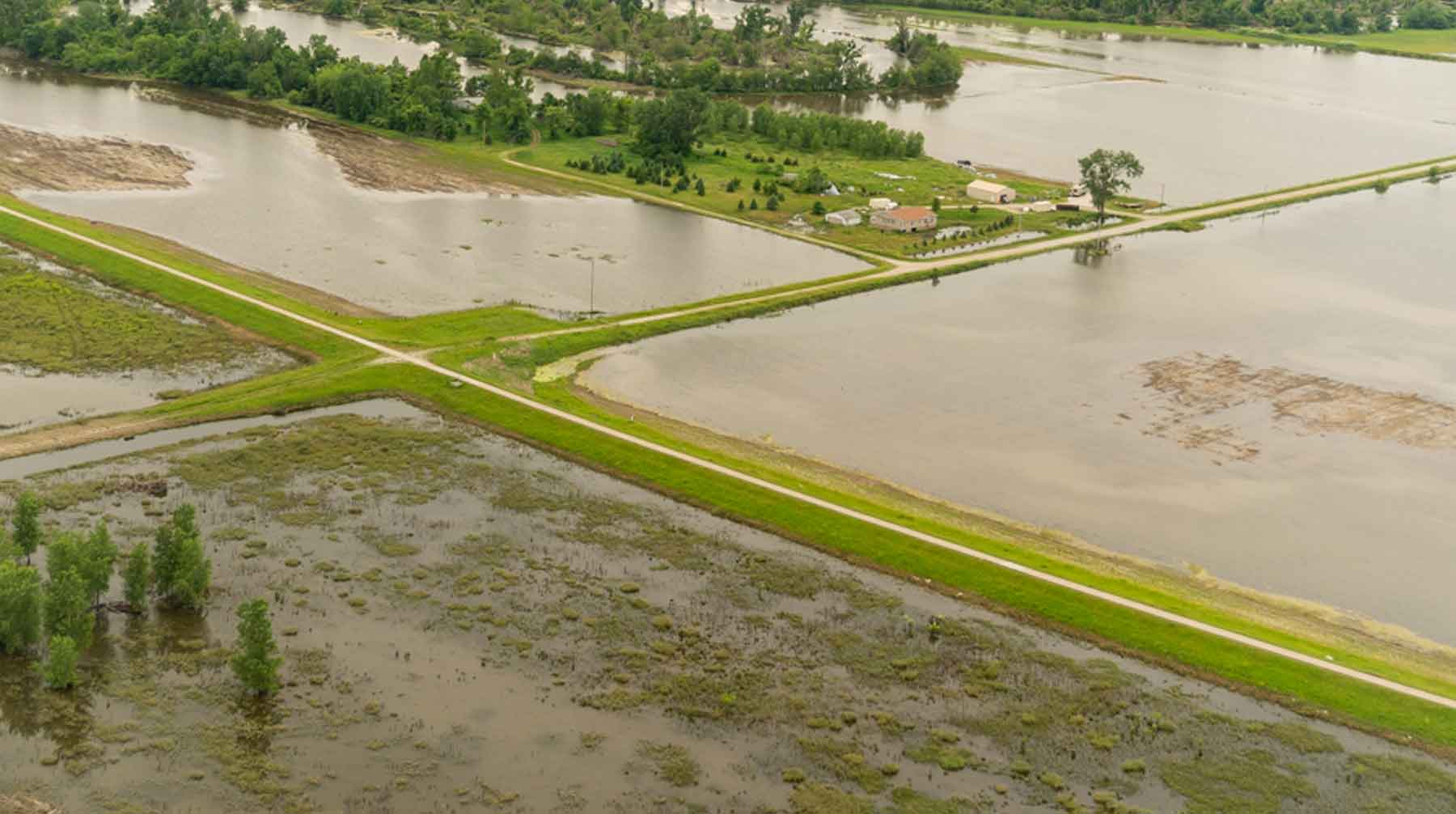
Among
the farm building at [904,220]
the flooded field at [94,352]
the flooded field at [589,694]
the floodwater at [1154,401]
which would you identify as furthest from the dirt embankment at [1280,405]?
the flooded field at [94,352]

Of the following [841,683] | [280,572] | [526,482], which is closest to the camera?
[841,683]

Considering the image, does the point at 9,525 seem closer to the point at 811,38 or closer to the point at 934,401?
the point at 934,401

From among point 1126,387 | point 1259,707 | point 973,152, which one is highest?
point 973,152

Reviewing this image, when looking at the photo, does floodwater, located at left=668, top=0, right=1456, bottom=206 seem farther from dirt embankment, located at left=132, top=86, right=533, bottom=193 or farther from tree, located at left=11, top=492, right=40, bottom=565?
tree, located at left=11, top=492, right=40, bottom=565

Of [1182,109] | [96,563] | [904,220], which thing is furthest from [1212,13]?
[96,563]

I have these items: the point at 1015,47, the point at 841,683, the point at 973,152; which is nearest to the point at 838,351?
the point at 841,683

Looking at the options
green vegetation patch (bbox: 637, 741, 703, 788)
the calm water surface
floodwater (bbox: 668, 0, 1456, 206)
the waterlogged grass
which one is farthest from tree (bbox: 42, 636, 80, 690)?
floodwater (bbox: 668, 0, 1456, 206)

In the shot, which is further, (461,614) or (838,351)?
(838,351)
